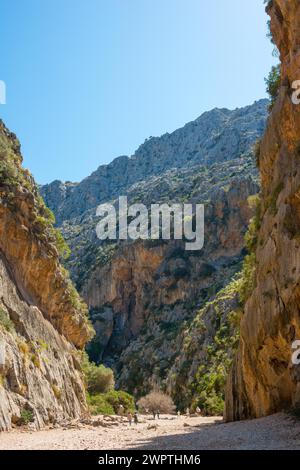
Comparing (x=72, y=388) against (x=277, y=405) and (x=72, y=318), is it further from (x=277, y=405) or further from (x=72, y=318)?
(x=277, y=405)

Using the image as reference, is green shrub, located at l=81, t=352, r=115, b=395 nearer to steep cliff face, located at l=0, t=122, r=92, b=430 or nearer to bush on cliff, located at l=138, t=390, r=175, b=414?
bush on cliff, located at l=138, t=390, r=175, b=414

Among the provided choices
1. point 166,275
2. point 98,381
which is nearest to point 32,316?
point 98,381

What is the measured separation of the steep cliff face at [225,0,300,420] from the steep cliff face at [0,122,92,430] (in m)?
10.5

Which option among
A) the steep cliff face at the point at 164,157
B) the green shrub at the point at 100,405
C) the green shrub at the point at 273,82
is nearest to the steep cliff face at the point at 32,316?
the green shrub at the point at 100,405

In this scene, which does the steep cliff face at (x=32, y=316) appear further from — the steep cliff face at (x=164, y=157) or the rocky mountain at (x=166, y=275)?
the steep cliff face at (x=164, y=157)

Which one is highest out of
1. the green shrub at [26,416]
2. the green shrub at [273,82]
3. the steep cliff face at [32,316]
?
the green shrub at [273,82]

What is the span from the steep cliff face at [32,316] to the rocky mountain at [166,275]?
2062 cm

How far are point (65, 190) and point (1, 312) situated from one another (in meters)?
177

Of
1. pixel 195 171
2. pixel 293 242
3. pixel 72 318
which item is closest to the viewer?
pixel 293 242

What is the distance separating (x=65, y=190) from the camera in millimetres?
196500

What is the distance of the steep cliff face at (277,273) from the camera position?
18891 millimetres

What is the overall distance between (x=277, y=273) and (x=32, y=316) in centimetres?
1591

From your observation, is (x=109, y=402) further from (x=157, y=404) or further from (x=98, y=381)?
(x=157, y=404)
